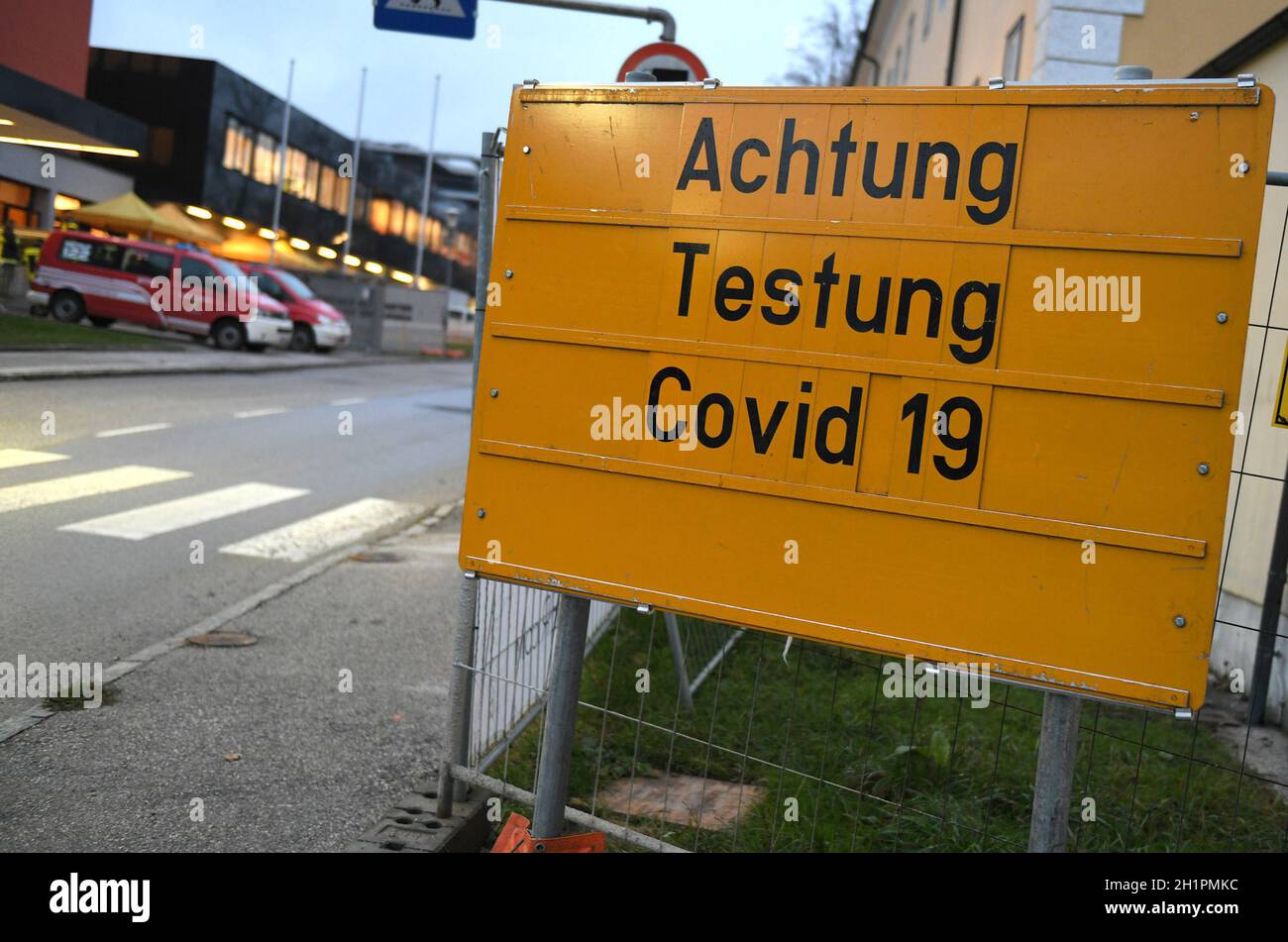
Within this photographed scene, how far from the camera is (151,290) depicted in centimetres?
2825

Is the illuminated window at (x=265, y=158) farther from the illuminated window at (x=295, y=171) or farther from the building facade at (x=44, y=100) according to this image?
the building facade at (x=44, y=100)

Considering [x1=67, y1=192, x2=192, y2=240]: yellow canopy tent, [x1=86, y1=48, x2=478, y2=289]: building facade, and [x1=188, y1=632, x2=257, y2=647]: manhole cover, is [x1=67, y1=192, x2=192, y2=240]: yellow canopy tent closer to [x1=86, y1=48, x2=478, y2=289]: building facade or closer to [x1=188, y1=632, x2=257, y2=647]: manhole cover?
[x1=86, y1=48, x2=478, y2=289]: building facade

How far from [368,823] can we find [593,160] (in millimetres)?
2394

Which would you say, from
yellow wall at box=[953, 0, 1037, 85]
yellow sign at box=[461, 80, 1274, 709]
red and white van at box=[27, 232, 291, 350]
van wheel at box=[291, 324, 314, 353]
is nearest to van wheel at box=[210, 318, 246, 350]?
red and white van at box=[27, 232, 291, 350]

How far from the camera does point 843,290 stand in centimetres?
307

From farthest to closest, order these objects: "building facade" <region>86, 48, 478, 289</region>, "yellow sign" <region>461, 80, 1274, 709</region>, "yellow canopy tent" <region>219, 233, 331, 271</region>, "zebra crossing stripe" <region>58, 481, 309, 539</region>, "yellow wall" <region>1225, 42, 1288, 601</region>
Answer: "yellow canopy tent" <region>219, 233, 331, 271</region>
"building facade" <region>86, 48, 478, 289</region>
"zebra crossing stripe" <region>58, 481, 309, 539</region>
"yellow wall" <region>1225, 42, 1288, 601</region>
"yellow sign" <region>461, 80, 1274, 709</region>

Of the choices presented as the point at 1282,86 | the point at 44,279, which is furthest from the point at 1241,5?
the point at 44,279

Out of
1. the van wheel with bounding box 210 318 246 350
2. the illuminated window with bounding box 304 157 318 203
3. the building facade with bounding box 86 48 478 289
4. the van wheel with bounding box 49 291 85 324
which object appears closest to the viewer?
the van wheel with bounding box 49 291 85 324

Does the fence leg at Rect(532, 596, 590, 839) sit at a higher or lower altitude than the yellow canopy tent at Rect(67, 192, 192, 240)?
lower

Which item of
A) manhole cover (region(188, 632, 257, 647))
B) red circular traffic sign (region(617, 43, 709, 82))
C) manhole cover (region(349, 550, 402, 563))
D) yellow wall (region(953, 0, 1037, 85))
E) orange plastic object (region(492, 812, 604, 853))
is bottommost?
manhole cover (region(188, 632, 257, 647))

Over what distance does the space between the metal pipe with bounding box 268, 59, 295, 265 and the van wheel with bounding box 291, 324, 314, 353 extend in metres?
15.3

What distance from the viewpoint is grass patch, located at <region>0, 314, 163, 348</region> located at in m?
21.2

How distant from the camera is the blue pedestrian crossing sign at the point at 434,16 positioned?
11.8m
